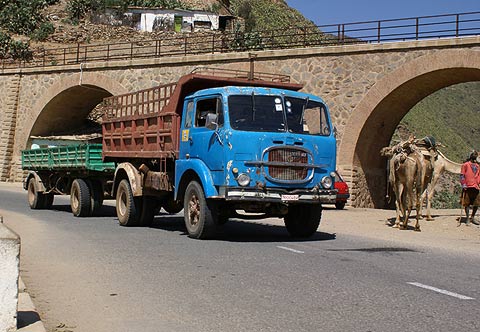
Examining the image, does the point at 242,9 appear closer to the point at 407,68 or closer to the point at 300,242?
the point at 407,68

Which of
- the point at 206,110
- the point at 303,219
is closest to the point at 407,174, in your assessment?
the point at 303,219

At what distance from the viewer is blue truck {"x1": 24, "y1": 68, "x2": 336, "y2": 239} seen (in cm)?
1097

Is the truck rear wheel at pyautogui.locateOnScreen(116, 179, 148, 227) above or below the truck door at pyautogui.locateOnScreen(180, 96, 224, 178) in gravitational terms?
below

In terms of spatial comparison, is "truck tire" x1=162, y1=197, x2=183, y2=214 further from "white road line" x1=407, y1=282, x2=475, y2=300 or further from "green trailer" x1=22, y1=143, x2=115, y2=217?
"white road line" x1=407, y1=282, x2=475, y2=300

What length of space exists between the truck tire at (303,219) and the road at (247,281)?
251 mm

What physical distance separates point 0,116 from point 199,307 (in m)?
38.4

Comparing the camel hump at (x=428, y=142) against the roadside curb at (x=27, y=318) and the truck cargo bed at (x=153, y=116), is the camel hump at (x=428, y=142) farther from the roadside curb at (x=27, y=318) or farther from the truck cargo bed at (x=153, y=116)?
the roadside curb at (x=27, y=318)

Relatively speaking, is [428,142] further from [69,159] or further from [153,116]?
[69,159]

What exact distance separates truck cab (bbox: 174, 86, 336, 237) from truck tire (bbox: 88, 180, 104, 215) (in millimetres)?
5297

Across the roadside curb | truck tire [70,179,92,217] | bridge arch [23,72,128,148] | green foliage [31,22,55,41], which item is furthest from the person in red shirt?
green foliage [31,22,55,41]

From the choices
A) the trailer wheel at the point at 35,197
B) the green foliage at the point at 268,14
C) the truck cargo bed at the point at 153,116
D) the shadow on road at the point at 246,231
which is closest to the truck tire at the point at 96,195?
the truck cargo bed at the point at 153,116

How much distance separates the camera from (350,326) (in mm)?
5480

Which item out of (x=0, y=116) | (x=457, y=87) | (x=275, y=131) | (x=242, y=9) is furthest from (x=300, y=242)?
(x=457, y=87)

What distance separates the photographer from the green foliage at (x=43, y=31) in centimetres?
5516
